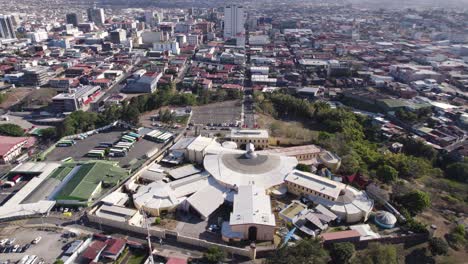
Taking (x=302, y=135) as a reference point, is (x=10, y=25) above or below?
above

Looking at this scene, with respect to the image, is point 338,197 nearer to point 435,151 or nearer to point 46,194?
point 435,151

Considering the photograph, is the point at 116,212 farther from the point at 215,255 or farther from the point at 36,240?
the point at 215,255

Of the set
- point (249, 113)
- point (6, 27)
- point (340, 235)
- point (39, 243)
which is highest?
point (6, 27)

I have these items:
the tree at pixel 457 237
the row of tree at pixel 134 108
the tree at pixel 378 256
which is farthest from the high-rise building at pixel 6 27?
the tree at pixel 457 237

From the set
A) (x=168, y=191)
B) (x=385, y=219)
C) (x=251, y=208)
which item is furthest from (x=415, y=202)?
(x=168, y=191)

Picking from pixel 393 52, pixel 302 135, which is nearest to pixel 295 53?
pixel 393 52

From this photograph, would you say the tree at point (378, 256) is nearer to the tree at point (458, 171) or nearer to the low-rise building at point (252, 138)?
the low-rise building at point (252, 138)

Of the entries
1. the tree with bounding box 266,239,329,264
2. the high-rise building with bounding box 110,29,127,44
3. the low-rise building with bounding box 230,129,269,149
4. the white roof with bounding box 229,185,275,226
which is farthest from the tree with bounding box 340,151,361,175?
the high-rise building with bounding box 110,29,127,44
